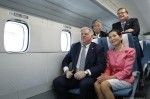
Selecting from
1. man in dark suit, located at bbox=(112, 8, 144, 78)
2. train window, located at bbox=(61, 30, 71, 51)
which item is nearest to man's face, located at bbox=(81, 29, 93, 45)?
man in dark suit, located at bbox=(112, 8, 144, 78)

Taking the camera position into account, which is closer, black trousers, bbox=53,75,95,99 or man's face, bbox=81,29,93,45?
black trousers, bbox=53,75,95,99

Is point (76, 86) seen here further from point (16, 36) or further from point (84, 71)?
point (16, 36)

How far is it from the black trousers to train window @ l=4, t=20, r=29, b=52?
0.98 meters

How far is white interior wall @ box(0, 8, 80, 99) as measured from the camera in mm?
3033

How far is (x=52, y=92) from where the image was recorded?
4.17m

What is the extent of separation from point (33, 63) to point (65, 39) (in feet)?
4.67

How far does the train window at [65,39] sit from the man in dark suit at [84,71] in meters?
0.81

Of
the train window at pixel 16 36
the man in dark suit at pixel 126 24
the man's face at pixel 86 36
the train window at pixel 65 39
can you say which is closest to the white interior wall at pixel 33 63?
the train window at pixel 16 36

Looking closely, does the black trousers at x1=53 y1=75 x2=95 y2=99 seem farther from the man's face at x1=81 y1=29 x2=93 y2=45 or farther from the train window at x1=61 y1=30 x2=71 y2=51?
the train window at x1=61 y1=30 x2=71 y2=51

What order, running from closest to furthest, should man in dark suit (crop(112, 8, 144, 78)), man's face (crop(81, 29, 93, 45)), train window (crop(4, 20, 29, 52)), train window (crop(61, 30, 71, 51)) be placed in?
train window (crop(4, 20, 29, 52)), man's face (crop(81, 29, 93, 45)), man in dark suit (crop(112, 8, 144, 78)), train window (crop(61, 30, 71, 51))

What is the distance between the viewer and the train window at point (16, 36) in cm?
323

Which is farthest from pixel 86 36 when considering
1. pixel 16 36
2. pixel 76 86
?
pixel 16 36

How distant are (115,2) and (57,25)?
6.71ft

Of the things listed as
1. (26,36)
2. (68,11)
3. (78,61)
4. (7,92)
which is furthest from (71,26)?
(7,92)
